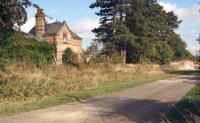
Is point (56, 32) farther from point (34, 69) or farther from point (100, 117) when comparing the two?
point (100, 117)

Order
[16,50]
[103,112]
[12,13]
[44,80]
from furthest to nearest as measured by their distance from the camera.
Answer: [16,50], [44,80], [12,13], [103,112]

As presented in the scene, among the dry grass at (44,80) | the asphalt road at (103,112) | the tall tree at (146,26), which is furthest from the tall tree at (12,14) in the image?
the tall tree at (146,26)

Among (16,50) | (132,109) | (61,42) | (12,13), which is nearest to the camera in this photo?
(132,109)

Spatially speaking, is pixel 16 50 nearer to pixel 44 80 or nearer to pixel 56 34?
pixel 44 80

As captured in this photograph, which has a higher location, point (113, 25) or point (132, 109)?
point (113, 25)

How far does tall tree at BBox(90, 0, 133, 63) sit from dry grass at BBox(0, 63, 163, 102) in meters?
25.8

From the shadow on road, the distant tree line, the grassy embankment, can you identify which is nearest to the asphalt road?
the shadow on road

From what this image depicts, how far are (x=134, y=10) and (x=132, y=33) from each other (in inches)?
125

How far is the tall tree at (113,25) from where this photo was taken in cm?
5806

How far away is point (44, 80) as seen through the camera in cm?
2216

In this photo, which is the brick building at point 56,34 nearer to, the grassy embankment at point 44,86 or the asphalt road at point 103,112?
the grassy embankment at point 44,86

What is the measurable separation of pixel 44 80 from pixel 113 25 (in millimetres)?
36559

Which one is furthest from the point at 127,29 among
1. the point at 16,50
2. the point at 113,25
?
the point at 16,50

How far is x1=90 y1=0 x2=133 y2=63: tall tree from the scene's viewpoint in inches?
2286
